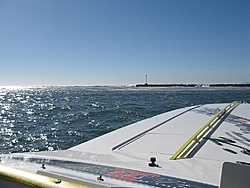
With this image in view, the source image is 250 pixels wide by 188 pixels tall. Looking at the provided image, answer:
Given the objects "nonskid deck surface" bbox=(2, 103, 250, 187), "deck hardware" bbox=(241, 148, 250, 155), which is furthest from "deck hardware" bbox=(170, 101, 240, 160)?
"deck hardware" bbox=(241, 148, 250, 155)

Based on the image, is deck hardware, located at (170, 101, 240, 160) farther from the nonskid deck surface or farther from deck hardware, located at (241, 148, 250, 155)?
deck hardware, located at (241, 148, 250, 155)

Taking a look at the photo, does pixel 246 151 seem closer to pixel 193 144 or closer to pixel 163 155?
pixel 193 144

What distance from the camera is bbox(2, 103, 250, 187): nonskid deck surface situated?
1.48 metres

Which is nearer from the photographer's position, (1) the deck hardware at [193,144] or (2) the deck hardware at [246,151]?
(1) the deck hardware at [193,144]

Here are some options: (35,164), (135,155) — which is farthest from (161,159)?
(35,164)

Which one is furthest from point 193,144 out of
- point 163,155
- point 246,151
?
point 246,151

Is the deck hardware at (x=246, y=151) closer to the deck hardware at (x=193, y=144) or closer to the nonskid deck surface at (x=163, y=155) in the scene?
the nonskid deck surface at (x=163, y=155)

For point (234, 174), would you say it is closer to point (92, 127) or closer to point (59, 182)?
point (59, 182)

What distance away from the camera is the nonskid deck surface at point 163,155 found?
1.48m

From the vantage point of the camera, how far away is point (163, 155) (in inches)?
92.1

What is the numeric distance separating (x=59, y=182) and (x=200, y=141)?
2194mm

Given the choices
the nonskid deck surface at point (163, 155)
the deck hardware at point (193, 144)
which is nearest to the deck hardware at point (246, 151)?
the nonskid deck surface at point (163, 155)

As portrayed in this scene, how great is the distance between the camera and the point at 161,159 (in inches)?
85.2

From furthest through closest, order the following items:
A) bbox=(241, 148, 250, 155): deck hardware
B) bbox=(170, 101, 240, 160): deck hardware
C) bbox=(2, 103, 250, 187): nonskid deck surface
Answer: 1. bbox=(241, 148, 250, 155): deck hardware
2. bbox=(170, 101, 240, 160): deck hardware
3. bbox=(2, 103, 250, 187): nonskid deck surface
